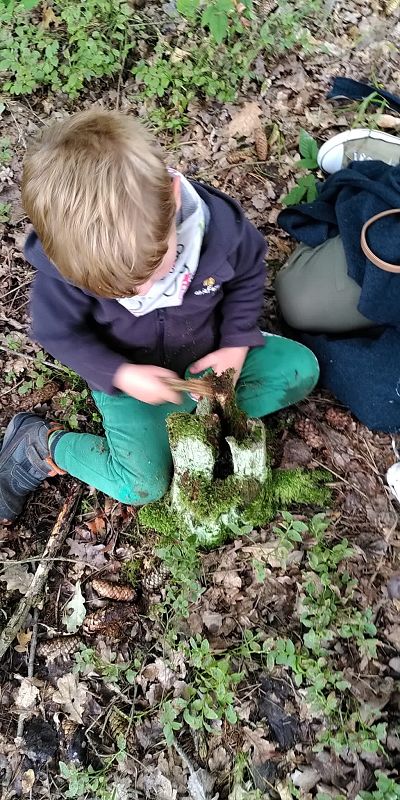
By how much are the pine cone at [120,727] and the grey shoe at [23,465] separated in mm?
1197

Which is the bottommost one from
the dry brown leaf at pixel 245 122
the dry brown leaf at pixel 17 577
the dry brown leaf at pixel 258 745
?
the dry brown leaf at pixel 17 577

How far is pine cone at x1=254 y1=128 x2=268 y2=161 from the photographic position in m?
4.06

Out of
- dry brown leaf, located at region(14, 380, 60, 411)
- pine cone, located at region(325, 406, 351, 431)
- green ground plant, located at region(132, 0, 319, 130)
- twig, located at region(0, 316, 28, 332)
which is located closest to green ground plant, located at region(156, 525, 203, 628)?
pine cone, located at region(325, 406, 351, 431)

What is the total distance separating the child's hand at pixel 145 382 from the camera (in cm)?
283

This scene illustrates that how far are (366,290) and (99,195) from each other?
1648mm

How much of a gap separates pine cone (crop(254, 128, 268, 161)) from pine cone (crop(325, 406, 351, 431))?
6.07 ft

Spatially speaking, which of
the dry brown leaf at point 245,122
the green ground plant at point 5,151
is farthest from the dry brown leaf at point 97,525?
the dry brown leaf at point 245,122

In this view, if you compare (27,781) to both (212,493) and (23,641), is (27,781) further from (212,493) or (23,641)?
(212,493)

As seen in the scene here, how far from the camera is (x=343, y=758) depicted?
8.05 feet

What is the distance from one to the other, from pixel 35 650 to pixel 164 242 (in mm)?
2104

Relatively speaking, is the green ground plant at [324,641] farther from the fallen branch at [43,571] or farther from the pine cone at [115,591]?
the fallen branch at [43,571]

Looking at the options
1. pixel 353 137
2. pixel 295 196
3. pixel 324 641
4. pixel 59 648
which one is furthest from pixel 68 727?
pixel 353 137

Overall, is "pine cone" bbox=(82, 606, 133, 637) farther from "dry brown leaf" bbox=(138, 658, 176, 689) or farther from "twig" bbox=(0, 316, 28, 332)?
"twig" bbox=(0, 316, 28, 332)

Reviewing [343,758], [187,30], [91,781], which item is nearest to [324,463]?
[343,758]
